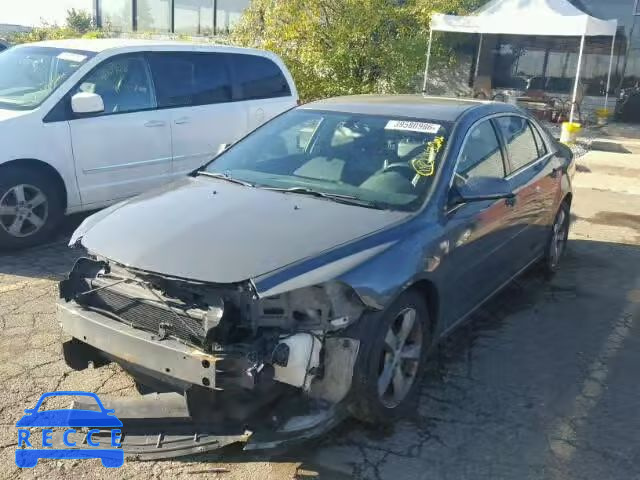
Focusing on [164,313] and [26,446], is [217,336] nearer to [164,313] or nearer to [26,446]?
[164,313]

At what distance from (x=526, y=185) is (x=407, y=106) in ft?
3.58

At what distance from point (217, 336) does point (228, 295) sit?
0.63ft

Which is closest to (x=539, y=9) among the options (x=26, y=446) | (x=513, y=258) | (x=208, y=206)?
(x=513, y=258)

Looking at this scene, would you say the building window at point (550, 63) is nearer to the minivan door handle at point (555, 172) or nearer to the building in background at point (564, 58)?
the building in background at point (564, 58)

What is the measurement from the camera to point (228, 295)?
2.83 m

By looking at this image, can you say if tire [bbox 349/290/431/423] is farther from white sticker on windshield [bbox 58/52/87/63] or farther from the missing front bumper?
white sticker on windshield [bbox 58/52/87/63]

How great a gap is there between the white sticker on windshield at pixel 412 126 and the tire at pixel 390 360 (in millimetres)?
1180

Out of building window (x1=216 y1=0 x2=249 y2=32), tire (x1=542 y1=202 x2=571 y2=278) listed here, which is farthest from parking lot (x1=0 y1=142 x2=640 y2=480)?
building window (x1=216 y1=0 x2=249 y2=32)

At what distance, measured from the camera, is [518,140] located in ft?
16.2

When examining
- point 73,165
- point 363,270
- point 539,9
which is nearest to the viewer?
point 363,270

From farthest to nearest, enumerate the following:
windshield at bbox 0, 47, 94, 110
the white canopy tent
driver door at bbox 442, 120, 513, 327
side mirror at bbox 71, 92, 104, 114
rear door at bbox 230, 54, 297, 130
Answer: the white canopy tent → rear door at bbox 230, 54, 297, 130 → windshield at bbox 0, 47, 94, 110 → side mirror at bbox 71, 92, 104, 114 → driver door at bbox 442, 120, 513, 327

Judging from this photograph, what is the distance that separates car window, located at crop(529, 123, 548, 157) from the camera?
5344 millimetres

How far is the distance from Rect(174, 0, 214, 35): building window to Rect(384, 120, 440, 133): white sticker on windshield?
20763mm

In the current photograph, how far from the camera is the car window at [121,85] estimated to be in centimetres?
619
